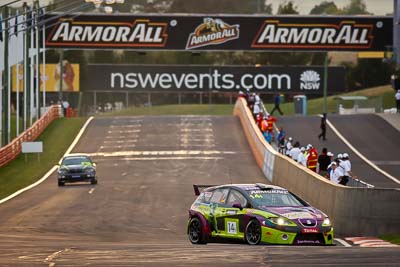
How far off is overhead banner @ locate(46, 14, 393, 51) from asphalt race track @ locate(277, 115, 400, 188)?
14.9m

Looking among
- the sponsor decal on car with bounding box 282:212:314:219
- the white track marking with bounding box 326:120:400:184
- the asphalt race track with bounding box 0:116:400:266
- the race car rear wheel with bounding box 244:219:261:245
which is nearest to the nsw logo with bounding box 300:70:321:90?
the asphalt race track with bounding box 0:116:400:266

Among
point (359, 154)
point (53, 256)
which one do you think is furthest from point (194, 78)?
point (53, 256)

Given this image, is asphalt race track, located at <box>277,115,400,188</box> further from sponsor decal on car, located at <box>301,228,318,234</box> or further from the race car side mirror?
sponsor decal on car, located at <box>301,228,318,234</box>

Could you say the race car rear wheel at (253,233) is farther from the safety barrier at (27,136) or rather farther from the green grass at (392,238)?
the safety barrier at (27,136)

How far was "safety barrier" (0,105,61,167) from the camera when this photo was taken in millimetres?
58281

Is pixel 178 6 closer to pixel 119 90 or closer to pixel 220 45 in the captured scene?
pixel 119 90

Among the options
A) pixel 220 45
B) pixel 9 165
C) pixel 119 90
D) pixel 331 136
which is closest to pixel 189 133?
pixel 331 136

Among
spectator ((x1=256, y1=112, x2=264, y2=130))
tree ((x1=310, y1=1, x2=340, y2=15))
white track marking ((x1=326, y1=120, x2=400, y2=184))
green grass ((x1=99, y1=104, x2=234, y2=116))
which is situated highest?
tree ((x1=310, y1=1, x2=340, y2=15))

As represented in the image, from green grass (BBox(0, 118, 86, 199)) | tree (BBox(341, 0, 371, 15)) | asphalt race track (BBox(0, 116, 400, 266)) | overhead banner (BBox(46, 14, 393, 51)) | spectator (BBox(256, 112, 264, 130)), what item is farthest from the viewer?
tree (BBox(341, 0, 371, 15))

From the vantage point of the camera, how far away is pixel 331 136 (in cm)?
6431

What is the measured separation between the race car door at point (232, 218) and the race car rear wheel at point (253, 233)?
0.18m

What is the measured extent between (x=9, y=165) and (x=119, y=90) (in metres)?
48.6

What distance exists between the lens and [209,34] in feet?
287

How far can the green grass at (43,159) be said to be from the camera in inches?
1938
